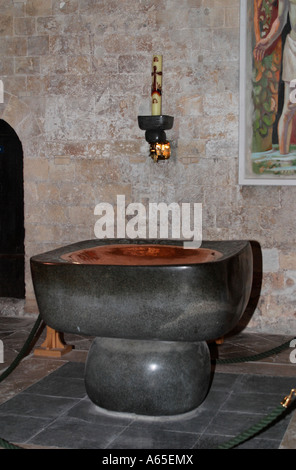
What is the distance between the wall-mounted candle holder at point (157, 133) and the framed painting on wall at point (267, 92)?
1.97ft

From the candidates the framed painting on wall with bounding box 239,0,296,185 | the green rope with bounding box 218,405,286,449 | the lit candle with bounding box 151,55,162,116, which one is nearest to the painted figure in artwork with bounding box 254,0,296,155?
the framed painting on wall with bounding box 239,0,296,185

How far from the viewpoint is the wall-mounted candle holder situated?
5176 mm

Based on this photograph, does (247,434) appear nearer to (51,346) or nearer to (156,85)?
(51,346)

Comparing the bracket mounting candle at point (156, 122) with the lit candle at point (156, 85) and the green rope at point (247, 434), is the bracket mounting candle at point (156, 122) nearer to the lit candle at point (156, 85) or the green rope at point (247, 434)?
the lit candle at point (156, 85)

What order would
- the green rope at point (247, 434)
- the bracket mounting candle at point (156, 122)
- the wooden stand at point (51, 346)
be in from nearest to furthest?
1. the green rope at point (247, 434)
2. the wooden stand at point (51, 346)
3. the bracket mounting candle at point (156, 122)

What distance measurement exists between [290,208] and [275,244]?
0.32m

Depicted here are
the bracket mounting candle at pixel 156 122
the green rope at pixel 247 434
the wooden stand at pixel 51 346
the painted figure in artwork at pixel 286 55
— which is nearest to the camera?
the green rope at pixel 247 434

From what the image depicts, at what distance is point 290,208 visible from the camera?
17.0 feet

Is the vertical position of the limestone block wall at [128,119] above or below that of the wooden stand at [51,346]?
above

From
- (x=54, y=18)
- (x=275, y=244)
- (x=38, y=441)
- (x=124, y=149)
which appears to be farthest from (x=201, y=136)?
(x=38, y=441)

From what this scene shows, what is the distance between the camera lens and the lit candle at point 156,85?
515cm

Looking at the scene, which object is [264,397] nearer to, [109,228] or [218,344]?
[218,344]

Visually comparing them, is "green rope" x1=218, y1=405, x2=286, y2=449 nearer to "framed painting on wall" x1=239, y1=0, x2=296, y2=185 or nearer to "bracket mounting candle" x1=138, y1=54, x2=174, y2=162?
"framed painting on wall" x1=239, y1=0, x2=296, y2=185

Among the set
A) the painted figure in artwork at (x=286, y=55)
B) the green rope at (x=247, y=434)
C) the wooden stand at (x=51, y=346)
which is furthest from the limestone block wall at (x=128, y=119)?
the green rope at (x=247, y=434)
